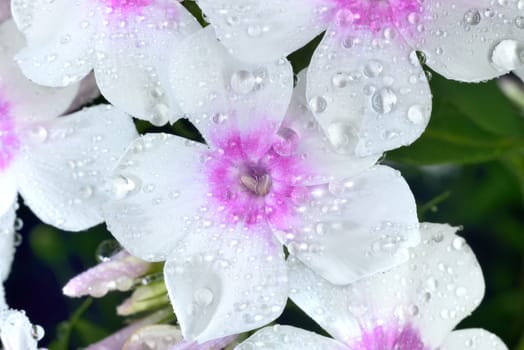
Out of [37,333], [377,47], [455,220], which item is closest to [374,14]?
[377,47]

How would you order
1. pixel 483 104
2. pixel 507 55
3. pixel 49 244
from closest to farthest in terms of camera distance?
pixel 507 55, pixel 483 104, pixel 49 244

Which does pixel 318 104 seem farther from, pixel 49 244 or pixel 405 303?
pixel 49 244

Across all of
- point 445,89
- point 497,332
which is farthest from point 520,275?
point 445,89

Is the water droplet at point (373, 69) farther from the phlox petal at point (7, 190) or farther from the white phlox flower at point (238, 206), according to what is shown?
the phlox petal at point (7, 190)

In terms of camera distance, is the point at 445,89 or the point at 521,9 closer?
the point at 521,9

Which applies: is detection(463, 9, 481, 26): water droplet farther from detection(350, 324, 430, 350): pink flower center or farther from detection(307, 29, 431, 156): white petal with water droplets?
detection(350, 324, 430, 350): pink flower center

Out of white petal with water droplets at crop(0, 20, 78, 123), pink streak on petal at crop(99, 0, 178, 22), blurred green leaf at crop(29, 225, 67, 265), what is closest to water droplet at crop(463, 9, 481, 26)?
pink streak on petal at crop(99, 0, 178, 22)

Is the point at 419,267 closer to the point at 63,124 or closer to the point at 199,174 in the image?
the point at 199,174
